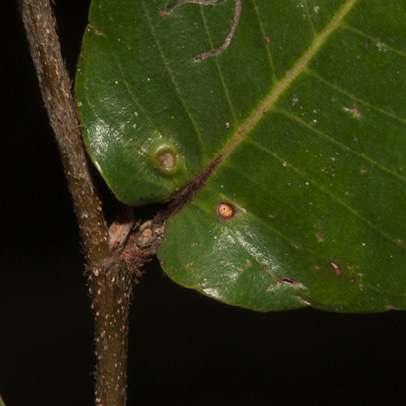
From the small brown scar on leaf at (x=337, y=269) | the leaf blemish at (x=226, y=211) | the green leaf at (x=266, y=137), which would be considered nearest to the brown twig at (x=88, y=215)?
the green leaf at (x=266, y=137)

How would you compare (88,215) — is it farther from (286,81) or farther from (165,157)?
(286,81)

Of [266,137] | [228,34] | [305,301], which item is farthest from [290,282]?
[228,34]

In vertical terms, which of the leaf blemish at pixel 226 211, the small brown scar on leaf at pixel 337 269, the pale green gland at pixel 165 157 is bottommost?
the small brown scar on leaf at pixel 337 269

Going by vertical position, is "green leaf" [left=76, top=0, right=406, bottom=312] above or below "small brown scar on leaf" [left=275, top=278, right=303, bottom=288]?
above

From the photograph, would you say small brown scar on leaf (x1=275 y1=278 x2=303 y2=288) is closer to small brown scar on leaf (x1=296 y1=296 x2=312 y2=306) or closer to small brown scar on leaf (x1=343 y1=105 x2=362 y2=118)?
small brown scar on leaf (x1=296 y1=296 x2=312 y2=306)

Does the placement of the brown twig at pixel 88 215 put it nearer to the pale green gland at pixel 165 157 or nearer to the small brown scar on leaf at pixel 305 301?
the pale green gland at pixel 165 157

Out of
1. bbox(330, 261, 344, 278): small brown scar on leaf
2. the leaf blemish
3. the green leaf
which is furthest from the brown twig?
bbox(330, 261, 344, 278): small brown scar on leaf
